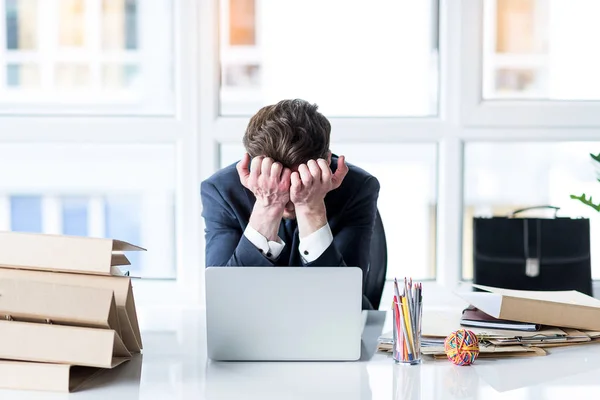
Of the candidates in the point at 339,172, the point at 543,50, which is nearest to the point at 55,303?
the point at 339,172

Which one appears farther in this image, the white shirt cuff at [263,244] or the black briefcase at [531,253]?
the black briefcase at [531,253]

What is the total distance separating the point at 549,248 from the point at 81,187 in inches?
74.5

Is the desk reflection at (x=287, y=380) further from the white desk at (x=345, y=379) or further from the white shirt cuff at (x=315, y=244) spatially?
the white shirt cuff at (x=315, y=244)

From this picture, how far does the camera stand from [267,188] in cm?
183

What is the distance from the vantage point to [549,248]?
2.81 m

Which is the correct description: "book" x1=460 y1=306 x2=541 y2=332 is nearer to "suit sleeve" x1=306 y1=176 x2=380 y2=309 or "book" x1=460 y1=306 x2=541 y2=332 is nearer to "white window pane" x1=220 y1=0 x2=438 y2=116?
"suit sleeve" x1=306 y1=176 x2=380 y2=309

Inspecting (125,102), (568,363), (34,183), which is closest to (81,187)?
(34,183)

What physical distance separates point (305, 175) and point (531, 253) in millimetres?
1320

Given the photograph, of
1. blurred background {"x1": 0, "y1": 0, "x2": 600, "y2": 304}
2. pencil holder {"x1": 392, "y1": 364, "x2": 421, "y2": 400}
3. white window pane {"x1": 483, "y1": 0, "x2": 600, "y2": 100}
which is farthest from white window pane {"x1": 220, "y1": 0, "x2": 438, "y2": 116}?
pencil holder {"x1": 392, "y1": 364, "x2": 421, "y2": 400}

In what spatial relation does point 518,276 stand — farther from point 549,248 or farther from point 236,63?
point 236,63

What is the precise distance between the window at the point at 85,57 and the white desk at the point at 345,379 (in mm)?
1838

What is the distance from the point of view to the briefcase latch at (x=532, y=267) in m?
2.81

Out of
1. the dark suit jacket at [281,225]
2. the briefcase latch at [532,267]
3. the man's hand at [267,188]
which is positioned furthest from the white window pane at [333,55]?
the man's hand at [267,188]

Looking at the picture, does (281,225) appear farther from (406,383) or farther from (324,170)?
(406,383)
